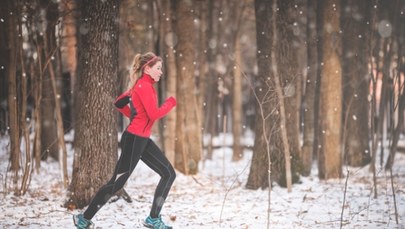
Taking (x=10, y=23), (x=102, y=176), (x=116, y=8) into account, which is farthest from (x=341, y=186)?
(x=10, y=23)

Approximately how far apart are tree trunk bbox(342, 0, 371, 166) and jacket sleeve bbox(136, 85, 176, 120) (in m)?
6.66

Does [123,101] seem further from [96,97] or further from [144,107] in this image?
[96,97]

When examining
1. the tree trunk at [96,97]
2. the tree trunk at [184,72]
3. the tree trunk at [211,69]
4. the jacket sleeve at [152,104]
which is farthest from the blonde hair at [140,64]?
the tree trunk at [211,69]

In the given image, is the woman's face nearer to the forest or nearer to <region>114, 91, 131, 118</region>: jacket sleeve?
<region>114, 91, 131, 118</region>: jacket sleeve

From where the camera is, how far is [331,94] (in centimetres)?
895

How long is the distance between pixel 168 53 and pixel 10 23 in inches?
139

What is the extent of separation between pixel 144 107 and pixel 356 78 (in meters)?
7.64

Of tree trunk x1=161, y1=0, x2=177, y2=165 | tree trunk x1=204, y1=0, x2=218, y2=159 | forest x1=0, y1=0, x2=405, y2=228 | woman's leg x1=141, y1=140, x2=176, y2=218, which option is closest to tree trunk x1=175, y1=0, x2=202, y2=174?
forest x1=0, y1=0, x2=405, y2=228

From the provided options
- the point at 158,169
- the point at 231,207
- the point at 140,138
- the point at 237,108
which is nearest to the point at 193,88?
the point at 237,108

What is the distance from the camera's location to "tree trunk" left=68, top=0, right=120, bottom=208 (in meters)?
6.04

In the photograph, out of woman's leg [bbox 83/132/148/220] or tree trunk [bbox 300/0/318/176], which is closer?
woman's leg [bbox 83/132/148/220]

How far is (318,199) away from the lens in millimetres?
7102

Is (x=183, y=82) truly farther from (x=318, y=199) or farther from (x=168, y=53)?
(x=318, y=199)

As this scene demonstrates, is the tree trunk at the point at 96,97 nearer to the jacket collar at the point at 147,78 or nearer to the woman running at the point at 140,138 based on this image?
the woman running at the point at 140,138
